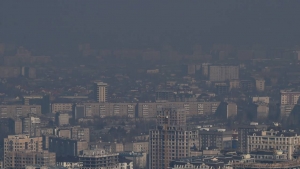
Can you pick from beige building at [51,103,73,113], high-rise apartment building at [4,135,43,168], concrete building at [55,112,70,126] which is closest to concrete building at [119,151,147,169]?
high-rise apartment building at [4,135,43,168]

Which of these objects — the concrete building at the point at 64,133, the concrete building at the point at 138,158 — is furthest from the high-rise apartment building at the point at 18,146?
the concrete building at the point at 64,133

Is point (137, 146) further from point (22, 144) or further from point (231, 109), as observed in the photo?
point (231, 109)

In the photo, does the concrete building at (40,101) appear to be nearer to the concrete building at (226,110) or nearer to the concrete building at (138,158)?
the concrete building at (226,110)

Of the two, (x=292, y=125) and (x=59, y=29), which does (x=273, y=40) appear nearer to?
(x=59, y=29)

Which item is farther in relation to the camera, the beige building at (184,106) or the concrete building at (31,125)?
the beige building at (184,106)

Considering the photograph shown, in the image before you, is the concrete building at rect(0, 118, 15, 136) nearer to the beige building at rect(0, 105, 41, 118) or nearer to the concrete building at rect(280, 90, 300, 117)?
the beige building at rect(0, 105, 41, 118)

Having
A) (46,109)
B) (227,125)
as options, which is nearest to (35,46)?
(46,109)
